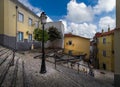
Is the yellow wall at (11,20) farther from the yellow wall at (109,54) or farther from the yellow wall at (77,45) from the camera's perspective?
the yellow wall at (109,54)

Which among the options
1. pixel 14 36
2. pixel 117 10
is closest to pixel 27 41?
pixel 14 36

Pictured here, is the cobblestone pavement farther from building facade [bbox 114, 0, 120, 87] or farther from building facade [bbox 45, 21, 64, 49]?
building facade [bbox 45, 21, 64, 49]

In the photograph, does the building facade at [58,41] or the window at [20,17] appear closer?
the window at [20,17]

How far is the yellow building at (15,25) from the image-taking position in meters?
16.5

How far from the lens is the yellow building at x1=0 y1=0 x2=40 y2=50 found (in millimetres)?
16516

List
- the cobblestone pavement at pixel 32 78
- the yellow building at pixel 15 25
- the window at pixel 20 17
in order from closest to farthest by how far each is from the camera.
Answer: the cobblestone pavement at pixel 32 78
the yellow building at pixel 15 25
the window at pixel 20 17

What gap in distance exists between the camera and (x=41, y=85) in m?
6.34

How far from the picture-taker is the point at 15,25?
19.1 metres

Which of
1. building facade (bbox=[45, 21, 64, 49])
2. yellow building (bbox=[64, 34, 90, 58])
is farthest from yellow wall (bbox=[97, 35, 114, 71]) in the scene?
building facade (bbox=[45, 21, 64, 49])

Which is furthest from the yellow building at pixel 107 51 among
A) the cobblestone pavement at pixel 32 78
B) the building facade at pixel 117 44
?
the cobblestone pavement at pixel 32 78

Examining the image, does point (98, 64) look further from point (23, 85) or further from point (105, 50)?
point (23, 85)

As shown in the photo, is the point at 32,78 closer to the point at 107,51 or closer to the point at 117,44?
the point at 117,44

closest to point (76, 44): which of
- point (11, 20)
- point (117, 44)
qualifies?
point (11, 20)

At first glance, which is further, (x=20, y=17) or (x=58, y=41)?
(x=58, y=41)
